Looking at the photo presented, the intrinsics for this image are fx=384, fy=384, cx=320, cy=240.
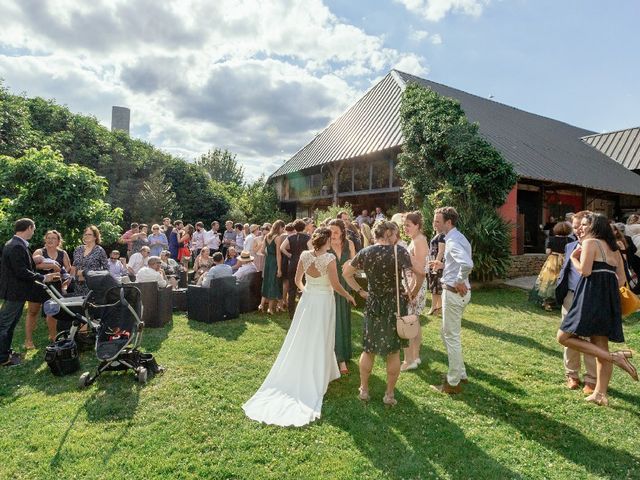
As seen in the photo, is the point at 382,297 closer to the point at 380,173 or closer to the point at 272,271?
the point at 272,271

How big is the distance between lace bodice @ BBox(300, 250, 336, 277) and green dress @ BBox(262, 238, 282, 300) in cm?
335

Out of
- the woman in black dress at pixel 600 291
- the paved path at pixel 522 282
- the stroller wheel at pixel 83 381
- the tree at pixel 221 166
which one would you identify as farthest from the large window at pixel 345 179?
the tree at pixel 221 166

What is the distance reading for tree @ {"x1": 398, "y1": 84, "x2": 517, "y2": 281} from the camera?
34.2 ft

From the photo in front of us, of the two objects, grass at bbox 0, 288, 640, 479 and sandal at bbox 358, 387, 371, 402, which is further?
sandal at bbox 358, 387, 371, 402

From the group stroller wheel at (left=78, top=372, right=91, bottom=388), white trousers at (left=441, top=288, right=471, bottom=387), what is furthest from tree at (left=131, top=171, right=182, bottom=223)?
white trousers at (left=441, top=288, right=471, bottom=387)

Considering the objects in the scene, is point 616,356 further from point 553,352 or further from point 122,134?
point 122,134

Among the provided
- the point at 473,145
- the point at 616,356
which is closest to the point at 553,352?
the point at 616,356

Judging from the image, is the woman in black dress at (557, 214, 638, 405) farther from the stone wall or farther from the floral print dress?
the stone wall

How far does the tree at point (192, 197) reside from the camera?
2475 cm

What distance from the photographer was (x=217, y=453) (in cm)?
302

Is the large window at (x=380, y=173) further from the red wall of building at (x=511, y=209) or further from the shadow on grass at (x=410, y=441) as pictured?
the shadow on grass at (x=410, y=441)

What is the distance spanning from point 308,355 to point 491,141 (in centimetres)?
1345

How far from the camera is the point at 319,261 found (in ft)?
13.2

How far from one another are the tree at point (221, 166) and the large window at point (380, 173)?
4688cm
